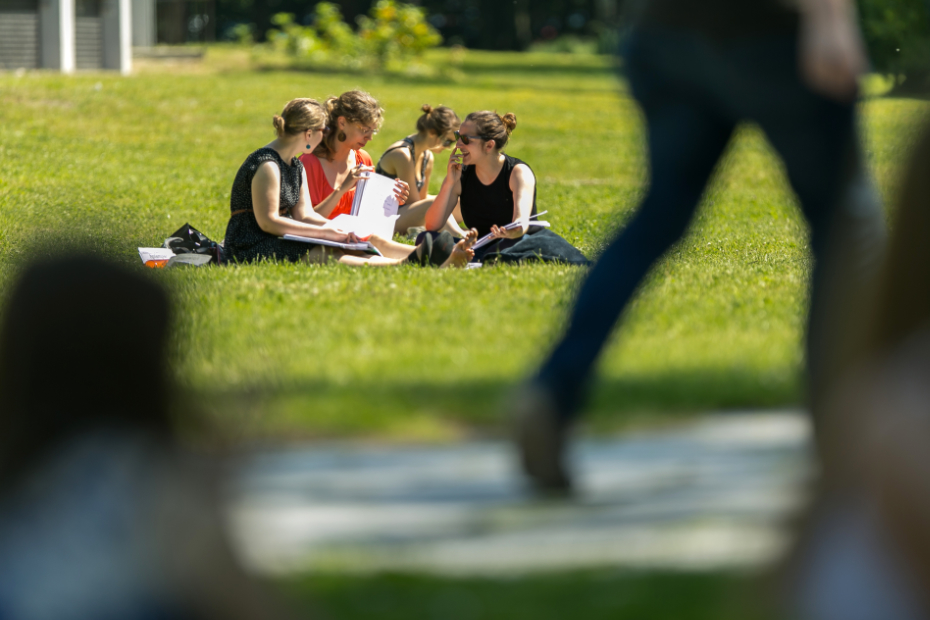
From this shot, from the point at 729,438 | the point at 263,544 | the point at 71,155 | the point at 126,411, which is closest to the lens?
the point at 126,411

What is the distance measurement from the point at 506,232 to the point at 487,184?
0.51 m

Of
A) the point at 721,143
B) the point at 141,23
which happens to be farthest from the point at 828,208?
the point at 141,23

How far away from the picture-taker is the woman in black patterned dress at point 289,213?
728 cm

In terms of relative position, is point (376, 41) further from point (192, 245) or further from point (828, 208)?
point (828, 208)

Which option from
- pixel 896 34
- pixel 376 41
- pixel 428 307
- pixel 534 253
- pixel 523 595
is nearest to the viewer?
pixel 523 595

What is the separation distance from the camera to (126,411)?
3.93 ft

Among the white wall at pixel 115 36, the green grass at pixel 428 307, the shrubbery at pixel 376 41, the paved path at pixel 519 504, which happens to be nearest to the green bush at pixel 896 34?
the shrubbery at pixel 376 41

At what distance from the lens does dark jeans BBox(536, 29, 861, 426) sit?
9.36ft

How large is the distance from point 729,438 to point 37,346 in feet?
9.21

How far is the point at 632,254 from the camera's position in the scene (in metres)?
3.06

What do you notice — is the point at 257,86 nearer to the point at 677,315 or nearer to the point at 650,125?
the point at 677,315

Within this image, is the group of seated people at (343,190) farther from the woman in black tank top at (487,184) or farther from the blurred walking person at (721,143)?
the blurred walking person at (721,143)

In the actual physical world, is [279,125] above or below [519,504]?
above

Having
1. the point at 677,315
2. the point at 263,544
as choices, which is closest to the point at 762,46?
the point at 263,544
